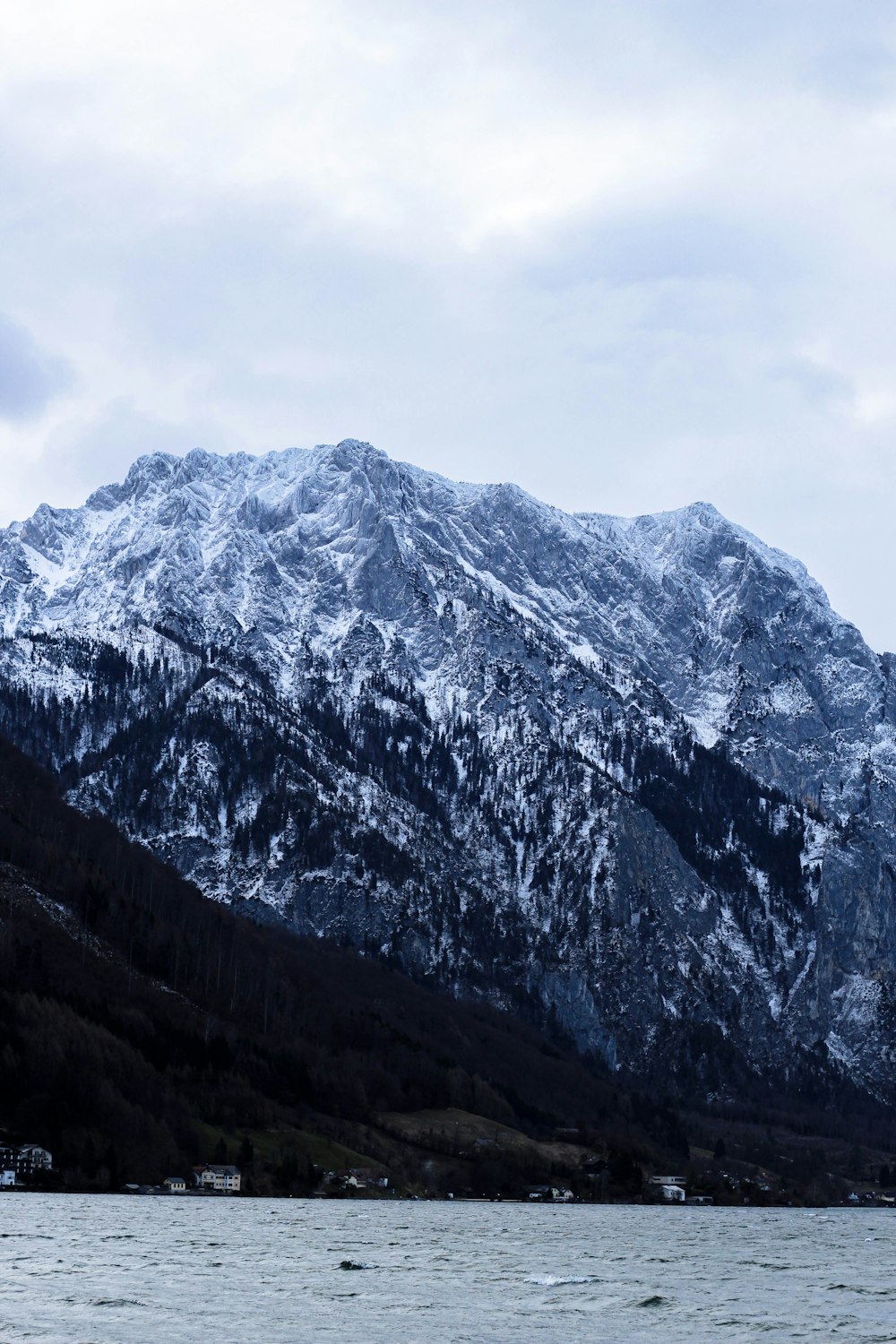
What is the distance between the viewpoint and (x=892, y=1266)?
6639 inches

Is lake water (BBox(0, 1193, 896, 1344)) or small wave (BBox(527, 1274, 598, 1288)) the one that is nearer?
lake water (BBox(0, 1193, 896, 1344))

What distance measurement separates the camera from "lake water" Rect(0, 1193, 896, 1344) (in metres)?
98.4

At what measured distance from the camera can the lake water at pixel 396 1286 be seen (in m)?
98.4

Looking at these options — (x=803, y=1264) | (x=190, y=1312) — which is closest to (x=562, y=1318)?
(x=190, y=1312)

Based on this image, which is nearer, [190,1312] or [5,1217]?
[190,1312]

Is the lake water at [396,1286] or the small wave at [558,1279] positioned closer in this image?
the lake water at [396,1286]

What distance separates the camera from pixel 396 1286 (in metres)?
125

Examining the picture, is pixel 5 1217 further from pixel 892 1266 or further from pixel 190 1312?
pixel 892 1266

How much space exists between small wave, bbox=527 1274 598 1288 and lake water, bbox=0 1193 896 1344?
25 cm

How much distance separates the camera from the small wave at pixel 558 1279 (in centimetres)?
13018

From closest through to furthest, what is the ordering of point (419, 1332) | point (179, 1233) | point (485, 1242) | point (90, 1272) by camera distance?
point (419, 1332) → point (90, 1272) → point (179, 1233) → point (485, 1242)

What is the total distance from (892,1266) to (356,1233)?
182ft

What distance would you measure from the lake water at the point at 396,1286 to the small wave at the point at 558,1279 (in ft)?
0.83

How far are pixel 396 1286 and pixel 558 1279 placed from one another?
15.2 metres
